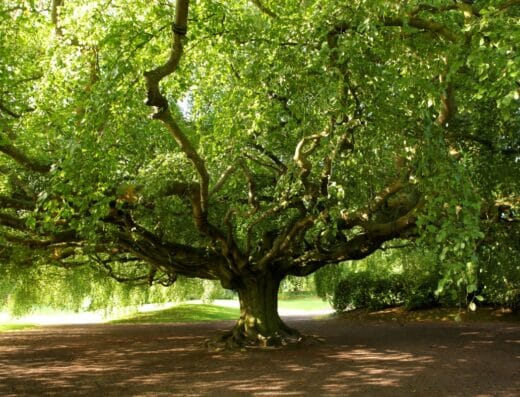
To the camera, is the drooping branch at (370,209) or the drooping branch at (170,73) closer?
the drooping branch at (170,73)

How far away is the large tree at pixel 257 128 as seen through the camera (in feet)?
18.2

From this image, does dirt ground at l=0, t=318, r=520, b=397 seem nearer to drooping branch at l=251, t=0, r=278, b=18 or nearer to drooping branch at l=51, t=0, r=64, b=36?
drooping branch at l=251, t=0, r=278, b=18

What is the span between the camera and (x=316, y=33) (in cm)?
581

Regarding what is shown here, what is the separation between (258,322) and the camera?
13477mm

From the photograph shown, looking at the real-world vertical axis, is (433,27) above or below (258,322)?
above

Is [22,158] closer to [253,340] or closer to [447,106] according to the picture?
[253,340]

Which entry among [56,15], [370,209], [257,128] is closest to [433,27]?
[257,128]

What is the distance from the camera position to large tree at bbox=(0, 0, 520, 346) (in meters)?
5.56

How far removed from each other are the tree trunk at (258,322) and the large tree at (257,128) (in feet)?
0.19

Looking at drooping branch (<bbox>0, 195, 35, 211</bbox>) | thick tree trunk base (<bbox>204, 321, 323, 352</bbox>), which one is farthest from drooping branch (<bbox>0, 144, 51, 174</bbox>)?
thick tree trunk base (<bbox>204, 321, 323, 352</bbox>)

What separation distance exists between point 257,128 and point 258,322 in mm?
7310

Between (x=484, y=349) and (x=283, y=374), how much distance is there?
534cm

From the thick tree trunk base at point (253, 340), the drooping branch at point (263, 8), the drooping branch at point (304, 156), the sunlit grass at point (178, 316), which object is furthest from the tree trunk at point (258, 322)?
the sunlit grass at point (178, 316)

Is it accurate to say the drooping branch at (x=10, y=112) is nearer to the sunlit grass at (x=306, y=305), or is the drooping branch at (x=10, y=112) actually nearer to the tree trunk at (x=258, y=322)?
the tree trunk at (x=258, y=322)
